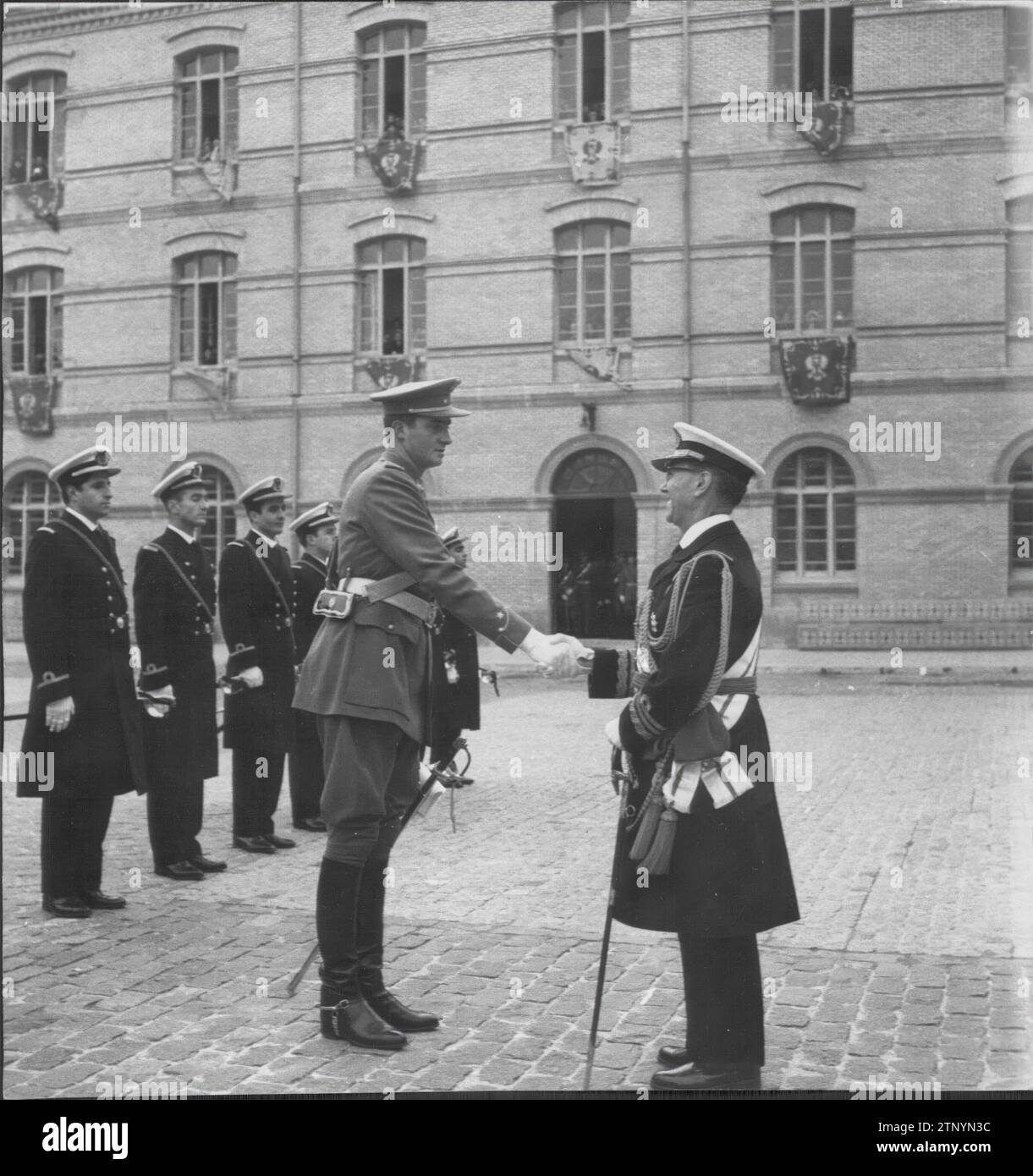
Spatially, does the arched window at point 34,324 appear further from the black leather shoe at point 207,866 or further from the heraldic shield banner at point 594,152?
the black leather shoe at point 207,866

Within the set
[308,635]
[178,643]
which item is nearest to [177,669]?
[178,643]

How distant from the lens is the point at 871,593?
46.7 ft

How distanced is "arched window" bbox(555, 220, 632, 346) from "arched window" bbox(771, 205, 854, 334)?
2029mm

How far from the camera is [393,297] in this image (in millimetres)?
18922

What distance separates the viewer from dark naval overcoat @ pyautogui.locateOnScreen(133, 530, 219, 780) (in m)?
6.80

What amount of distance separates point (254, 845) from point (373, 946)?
10.4 ft

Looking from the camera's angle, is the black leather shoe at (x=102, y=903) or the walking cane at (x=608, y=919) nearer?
the walking cane at (x=608, y=919)

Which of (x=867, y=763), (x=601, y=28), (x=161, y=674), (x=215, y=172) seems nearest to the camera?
(x=161, y=674)

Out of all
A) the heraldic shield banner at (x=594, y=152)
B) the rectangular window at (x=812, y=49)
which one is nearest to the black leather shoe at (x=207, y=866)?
the rectangular window at (x=812, y=49)

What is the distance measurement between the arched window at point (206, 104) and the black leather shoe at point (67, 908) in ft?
23.1

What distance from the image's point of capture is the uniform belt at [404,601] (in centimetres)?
432

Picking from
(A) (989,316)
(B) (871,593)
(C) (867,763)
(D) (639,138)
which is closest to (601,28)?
(D) (639,138)
